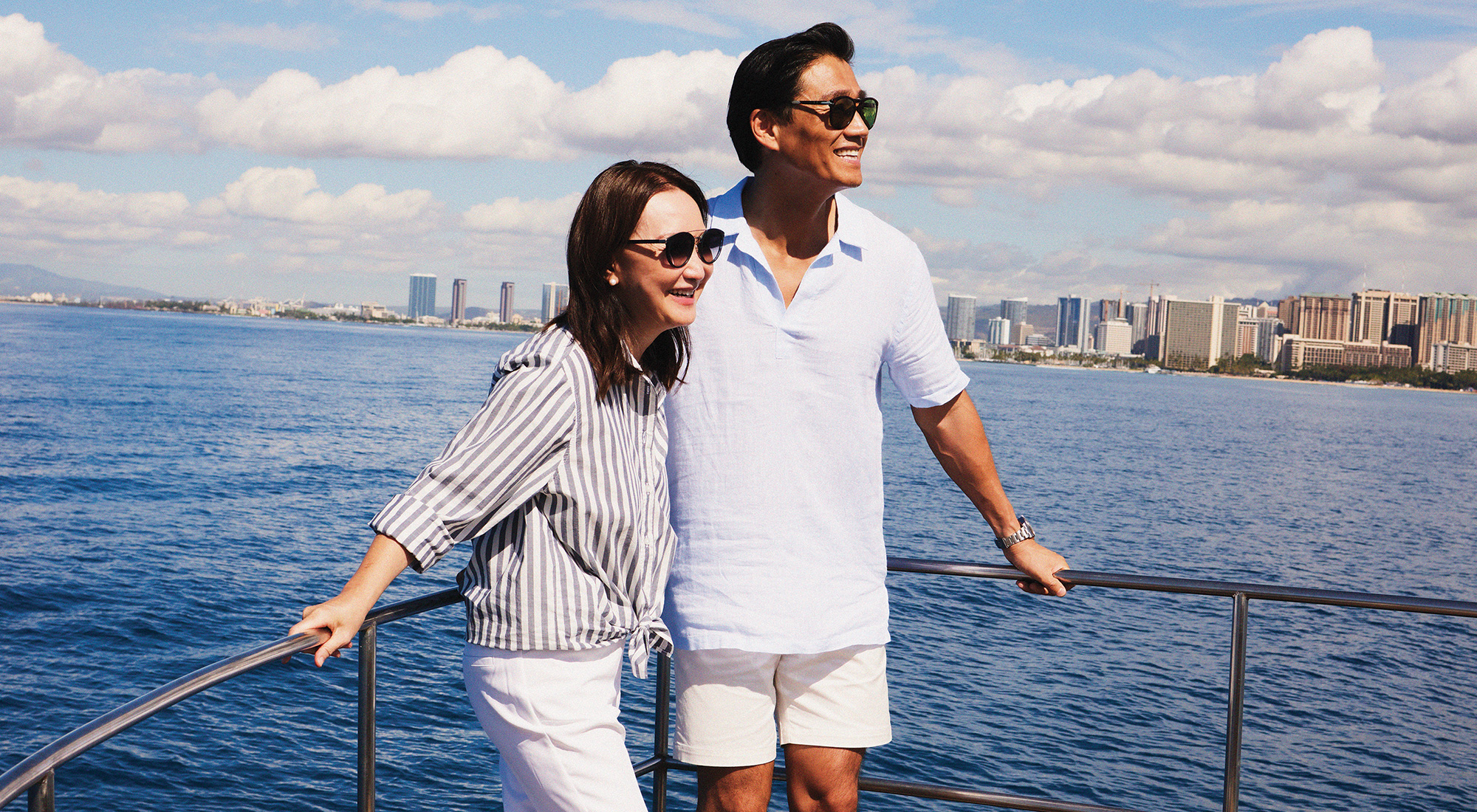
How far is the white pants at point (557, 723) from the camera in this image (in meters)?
1.65

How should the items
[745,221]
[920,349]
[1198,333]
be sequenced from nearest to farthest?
[745,221]
[920,349]
[1198,333]

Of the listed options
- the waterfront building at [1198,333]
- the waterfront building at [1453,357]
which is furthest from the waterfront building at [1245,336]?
the waterfront building at [1453,357]

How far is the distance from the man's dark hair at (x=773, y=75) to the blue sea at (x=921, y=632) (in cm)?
1074

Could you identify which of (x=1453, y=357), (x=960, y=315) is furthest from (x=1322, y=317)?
(x=960, y=315)

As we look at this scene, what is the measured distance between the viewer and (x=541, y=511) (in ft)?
5.42

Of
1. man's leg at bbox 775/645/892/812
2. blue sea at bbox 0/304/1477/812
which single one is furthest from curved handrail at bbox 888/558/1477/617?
blue sea at bbox 0/304/1477/812

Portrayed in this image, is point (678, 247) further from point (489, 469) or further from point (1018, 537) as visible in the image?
point (1018, 537)

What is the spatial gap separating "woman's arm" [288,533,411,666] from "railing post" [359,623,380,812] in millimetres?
301

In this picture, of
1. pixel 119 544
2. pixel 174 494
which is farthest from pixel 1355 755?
pixel 174 494

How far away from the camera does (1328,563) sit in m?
30.0

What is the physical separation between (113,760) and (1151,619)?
66.1 ft

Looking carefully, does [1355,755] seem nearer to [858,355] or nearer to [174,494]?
[858,355]

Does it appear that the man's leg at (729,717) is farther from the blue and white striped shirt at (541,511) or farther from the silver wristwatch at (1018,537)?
the silver wristwatch at (1018,537)

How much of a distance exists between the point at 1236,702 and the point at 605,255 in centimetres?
194
